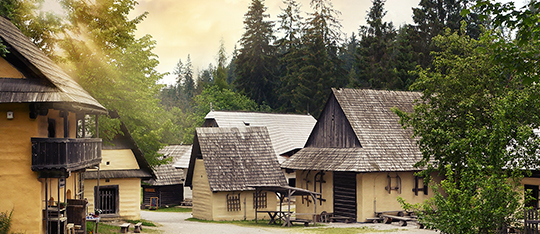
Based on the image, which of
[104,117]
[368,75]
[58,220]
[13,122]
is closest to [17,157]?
[13,122]

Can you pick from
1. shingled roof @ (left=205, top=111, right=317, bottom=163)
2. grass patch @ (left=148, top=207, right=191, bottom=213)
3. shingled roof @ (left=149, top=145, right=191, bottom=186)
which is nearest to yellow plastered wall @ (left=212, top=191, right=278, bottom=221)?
grass patch @ (left=148, top=207, right=191, bottom=213)

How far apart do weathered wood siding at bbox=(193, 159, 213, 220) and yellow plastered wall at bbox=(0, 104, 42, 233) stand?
15971mm

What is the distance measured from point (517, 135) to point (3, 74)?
15.9m

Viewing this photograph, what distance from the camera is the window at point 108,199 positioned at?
96.2ft

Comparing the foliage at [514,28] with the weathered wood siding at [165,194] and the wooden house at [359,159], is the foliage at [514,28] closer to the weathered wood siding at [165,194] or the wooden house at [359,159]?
the wooden house at [359,159]

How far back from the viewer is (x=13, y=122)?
1719cm

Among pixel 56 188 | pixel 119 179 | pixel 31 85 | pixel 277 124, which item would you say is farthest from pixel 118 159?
pixel 277 124

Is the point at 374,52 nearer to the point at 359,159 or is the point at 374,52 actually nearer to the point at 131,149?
the point at 359,159

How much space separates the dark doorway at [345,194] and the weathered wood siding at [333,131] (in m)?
1.95

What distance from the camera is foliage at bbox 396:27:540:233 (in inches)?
594

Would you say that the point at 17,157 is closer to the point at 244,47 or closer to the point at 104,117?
the point at 104,117

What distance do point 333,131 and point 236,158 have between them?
629cm

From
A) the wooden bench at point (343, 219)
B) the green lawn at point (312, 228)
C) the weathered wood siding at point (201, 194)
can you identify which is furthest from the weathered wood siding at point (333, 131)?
the weathered wood siding at point (201, 194)

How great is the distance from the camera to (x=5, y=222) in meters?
16.9
